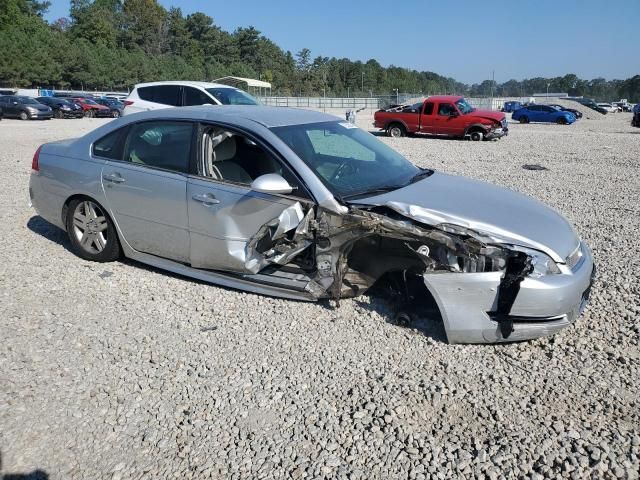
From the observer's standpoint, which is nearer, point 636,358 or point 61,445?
point 61,445

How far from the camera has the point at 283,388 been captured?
126 inches

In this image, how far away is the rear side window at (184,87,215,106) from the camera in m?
12.4

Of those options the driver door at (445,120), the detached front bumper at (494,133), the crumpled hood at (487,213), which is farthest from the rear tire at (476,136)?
the crumpled hood at (487,213)

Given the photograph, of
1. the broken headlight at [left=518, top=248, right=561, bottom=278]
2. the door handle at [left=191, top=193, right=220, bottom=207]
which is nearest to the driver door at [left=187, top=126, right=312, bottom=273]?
the door handle at [left=191, top=193, right=220, bottom=207]

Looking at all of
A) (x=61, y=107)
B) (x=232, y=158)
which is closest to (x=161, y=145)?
(x=232, y=158)

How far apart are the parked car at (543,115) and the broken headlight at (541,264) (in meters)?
36.7

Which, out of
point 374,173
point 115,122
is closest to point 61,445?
point 374,173

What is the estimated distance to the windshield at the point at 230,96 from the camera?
12.4m

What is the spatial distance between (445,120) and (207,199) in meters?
Answer: 18.4

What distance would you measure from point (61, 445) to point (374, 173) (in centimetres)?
298

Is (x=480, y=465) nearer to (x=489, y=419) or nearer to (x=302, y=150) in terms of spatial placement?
(x=489, y=419)

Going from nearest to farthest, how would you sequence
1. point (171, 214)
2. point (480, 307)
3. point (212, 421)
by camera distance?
1. point (212, 421)
2. point (480, 307)
3. point (171, 214)

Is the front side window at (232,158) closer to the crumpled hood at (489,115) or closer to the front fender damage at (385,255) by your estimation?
the front fender damage at (385,255)

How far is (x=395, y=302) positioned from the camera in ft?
13.4
